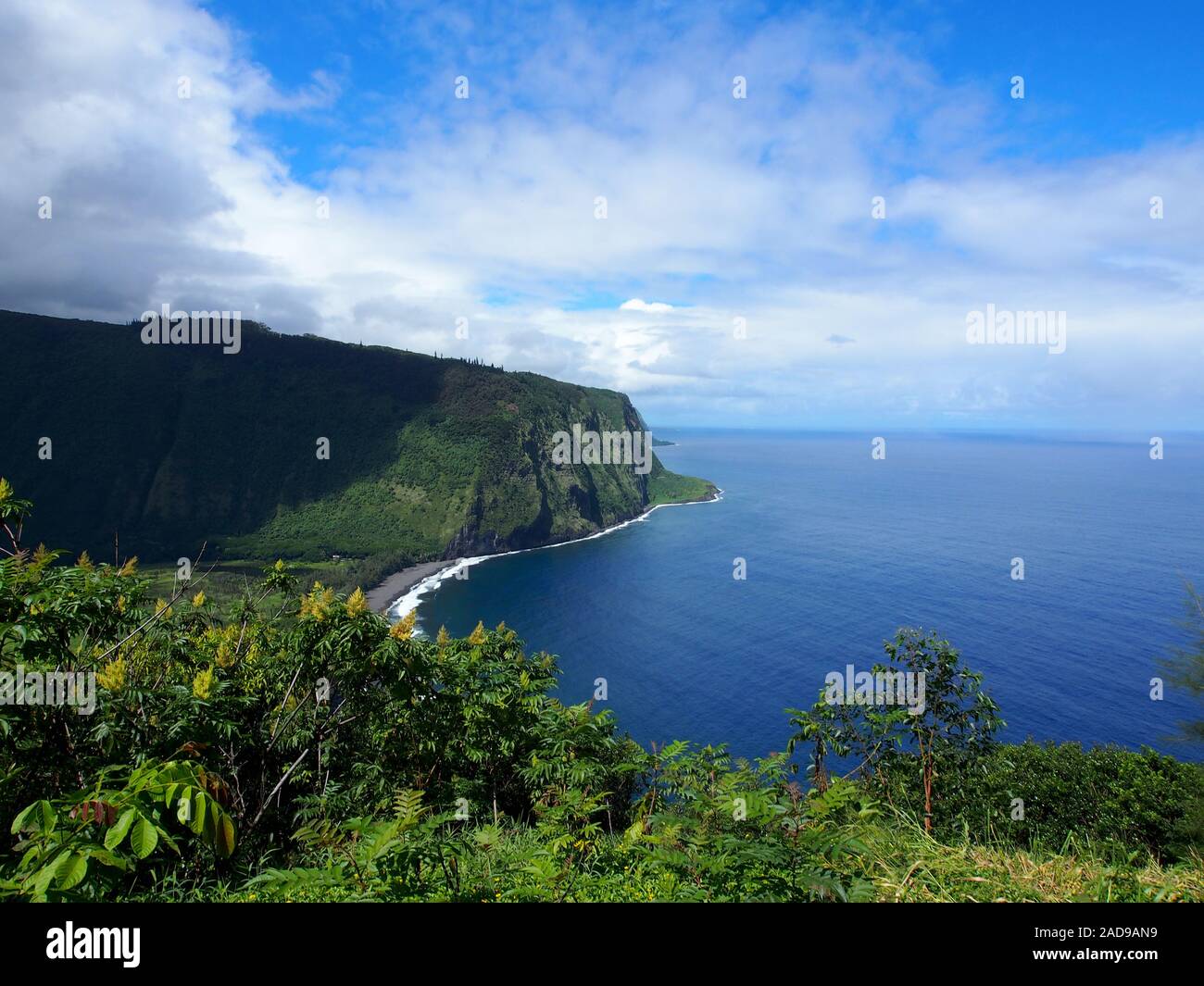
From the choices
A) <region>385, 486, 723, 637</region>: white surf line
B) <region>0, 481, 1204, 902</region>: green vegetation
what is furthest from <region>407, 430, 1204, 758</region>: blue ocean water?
<region>0, 481, 1204, 902</region>: green vegetation

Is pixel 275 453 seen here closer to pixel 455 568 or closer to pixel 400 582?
pixel 455 568

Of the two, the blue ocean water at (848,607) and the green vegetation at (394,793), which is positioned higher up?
the green vegetation at (394,793)

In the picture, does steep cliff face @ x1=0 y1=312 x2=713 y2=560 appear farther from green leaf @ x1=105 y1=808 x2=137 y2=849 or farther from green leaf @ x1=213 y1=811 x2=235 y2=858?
green leaf @ x1=105 y1=808 x2=137 y2=849

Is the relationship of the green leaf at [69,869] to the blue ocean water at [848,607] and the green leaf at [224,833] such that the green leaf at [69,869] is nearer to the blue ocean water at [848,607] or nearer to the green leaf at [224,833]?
the green leaf at [224,833]

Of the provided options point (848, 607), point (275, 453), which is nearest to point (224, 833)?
point (848, 607)

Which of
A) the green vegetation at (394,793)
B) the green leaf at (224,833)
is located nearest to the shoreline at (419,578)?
the green vegetation at (394,793)
